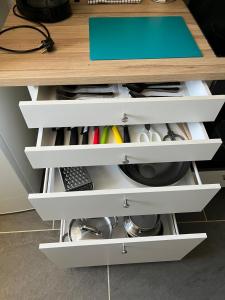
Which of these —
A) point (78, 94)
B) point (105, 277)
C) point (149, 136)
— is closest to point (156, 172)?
point (149, 136)

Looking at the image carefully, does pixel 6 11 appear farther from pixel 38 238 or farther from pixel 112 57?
pixel 38 238

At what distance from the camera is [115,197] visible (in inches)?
28.1

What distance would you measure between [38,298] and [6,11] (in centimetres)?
110

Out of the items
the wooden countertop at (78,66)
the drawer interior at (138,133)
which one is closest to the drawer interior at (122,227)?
the drawer interior at (138,133)

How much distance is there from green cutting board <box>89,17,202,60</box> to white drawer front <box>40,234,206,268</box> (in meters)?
0.52

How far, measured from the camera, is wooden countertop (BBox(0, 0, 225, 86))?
0.62 metres

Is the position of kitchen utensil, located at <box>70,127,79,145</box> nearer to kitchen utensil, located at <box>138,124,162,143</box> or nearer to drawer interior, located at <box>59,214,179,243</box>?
kitchen utensil, located at <box>138,124,162,143</box>

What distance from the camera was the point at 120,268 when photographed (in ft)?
3.58

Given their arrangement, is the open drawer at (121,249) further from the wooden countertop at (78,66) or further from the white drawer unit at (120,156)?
the wooden countertop at (78,66)

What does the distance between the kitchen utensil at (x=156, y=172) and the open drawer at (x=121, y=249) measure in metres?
0.17

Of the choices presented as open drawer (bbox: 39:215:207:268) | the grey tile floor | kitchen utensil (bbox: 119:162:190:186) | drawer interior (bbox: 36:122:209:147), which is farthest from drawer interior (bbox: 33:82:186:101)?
the grey tile floor

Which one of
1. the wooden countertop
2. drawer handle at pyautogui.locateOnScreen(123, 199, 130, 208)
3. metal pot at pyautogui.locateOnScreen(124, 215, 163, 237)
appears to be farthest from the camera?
metal pot at pyautogui.locateOnScreen(124, 215, 163, 237)

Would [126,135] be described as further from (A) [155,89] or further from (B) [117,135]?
(A) [155,89]

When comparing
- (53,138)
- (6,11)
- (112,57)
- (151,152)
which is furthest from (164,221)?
(6,11)
